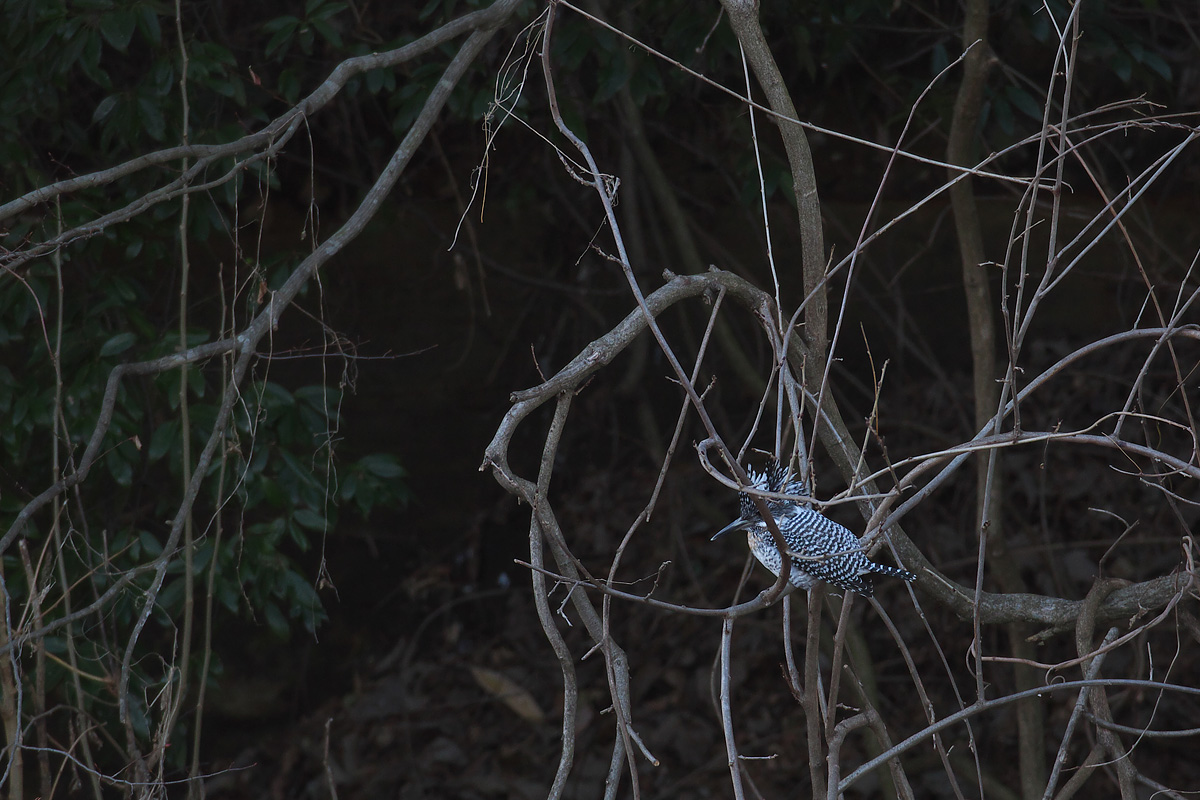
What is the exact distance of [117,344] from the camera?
2.76 metres

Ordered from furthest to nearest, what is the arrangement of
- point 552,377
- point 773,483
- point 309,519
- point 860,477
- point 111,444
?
point 309,519
point 111,444
point 552,377
point 773,483
point 860,477

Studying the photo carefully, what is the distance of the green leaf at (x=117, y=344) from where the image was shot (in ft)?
9.02

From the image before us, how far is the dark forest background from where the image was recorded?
2701mm

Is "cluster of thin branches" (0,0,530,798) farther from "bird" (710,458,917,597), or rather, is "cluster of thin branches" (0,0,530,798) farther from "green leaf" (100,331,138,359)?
"bird" (710,458,917,597)

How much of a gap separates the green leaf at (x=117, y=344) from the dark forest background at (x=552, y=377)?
112 millimetres

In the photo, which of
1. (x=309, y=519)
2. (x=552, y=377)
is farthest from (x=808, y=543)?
(x=309, y=519)

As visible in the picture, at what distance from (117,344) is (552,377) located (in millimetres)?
1137

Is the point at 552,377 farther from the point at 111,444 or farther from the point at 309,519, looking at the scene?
the point at 111,444

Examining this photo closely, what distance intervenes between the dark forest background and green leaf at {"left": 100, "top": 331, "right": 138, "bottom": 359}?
0.11 metres

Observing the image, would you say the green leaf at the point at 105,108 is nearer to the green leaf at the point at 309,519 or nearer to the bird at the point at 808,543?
the green leaf at the point at 309,519

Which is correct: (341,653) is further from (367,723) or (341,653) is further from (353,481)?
(353,481)

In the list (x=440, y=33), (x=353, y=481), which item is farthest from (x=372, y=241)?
(x=440, y=33)

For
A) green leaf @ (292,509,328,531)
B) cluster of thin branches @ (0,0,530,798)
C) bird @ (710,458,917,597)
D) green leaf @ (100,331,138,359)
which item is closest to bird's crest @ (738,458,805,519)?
bird @ (710,458,917,597)

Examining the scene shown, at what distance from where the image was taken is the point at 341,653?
535cm
